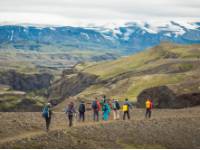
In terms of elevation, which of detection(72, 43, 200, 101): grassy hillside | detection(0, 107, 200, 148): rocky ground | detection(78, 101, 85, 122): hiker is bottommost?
detection(72, 43, 200, 101): grassy hillside

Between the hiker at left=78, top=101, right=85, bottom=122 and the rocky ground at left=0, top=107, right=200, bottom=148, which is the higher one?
the hiker at left=78, top=101, right=85, bottom=122

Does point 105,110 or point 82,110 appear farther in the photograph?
point 105,110

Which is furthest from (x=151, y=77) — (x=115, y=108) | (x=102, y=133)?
(x=102, y=133)

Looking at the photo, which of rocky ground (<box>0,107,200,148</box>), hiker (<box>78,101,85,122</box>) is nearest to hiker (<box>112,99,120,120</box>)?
rocky ground (<box>0,107,200,148</box>)

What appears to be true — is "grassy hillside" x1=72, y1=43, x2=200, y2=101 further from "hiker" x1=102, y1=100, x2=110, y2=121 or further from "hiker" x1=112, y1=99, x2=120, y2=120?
"hiker" x1=102, y1=100, x2=110, y2=121

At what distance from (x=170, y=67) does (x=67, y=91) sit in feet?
182

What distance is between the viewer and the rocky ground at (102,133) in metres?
46.9

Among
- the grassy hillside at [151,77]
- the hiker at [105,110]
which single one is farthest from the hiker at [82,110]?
the grassy hillside at [151,77]

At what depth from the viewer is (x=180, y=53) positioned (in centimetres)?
19312

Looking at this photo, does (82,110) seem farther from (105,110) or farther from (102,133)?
(102,133)

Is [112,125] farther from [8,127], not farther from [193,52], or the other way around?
[193,52]

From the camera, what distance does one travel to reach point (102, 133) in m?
50.2

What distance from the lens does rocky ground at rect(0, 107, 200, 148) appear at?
1848 inches

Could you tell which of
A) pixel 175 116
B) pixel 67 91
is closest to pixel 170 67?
pixel 67 91
